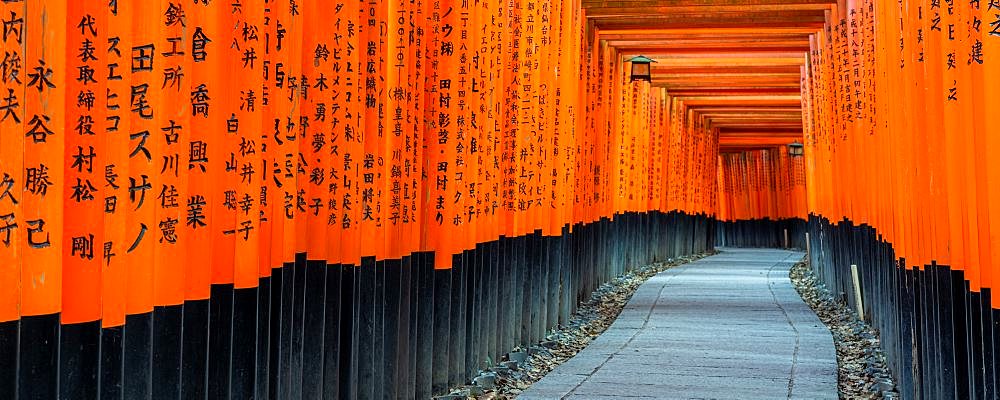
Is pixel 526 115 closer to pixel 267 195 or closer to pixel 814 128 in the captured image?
pixel 267 195

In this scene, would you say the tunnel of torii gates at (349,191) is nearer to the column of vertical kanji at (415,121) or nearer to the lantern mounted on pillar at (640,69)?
the column of vertical kanji at (415,121)

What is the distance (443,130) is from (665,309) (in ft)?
20.5

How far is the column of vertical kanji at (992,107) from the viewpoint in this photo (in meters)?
4.12

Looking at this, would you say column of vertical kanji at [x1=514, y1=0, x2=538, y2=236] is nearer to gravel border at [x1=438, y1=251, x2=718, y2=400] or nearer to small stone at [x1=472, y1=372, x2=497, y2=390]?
gravel border at [x1=438, y1=251, x2=718, y2=400]

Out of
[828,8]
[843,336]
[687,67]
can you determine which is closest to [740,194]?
[687,67]

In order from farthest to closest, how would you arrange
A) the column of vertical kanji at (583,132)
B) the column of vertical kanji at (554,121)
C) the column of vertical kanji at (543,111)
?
the column of vertical kanji at (583,132) → the column of vertical kanji at (554,121) → the column of vertical kanji at (543,111)

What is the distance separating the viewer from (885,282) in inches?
333

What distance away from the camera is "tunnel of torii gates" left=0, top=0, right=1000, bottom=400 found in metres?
3.20

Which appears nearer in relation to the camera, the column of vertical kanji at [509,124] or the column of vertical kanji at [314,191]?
the column of vertical kanji at [314,191]

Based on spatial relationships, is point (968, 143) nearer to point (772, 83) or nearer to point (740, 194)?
point (772, 83)

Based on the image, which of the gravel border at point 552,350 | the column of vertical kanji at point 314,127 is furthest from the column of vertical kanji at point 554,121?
the column of vertical kanji at point 314,127

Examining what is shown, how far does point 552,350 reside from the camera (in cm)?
991

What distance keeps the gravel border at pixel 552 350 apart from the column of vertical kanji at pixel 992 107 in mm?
3762

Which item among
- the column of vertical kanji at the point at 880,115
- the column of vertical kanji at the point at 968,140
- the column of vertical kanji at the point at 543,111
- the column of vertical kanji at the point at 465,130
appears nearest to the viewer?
the column of vertical kanji at the point at 968,140
